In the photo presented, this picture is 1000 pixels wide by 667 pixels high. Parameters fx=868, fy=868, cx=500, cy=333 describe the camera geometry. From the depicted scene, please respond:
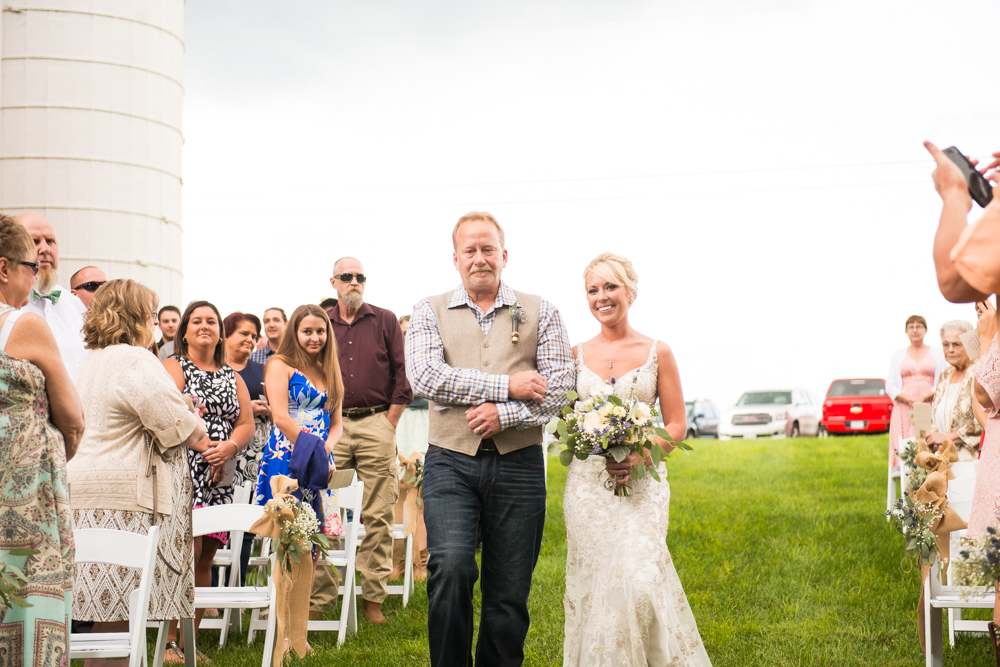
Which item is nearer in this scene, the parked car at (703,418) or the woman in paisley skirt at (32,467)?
the woman in paisley skirt at (32,467)

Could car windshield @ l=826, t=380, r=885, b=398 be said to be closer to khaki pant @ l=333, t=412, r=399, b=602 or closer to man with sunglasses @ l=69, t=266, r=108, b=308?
khaki pant @ l=333, t=412, r=399, b=602

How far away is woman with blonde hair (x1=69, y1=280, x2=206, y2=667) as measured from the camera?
16.9ft

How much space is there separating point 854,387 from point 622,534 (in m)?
23.8

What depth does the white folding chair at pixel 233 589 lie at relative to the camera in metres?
5.61

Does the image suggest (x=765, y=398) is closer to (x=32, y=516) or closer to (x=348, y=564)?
(x=348, y=564)

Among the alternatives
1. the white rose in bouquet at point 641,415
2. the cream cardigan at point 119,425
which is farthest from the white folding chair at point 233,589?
the white rose in bouquet at point 641,415

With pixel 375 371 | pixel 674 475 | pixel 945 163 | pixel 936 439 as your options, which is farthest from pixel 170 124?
pixel 945 163

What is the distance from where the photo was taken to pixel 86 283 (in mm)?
7953

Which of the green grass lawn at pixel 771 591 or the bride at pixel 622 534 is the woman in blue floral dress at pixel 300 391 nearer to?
the green grass lawn at pixel 771 591

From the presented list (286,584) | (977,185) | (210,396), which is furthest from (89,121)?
(977,185)

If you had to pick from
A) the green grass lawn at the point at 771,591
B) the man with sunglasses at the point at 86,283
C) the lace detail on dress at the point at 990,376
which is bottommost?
the green grass lawn at the point at 771,591

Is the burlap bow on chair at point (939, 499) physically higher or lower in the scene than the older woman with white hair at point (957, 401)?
lower

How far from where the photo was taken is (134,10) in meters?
23.5

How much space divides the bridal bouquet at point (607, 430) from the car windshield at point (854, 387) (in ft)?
76.2
